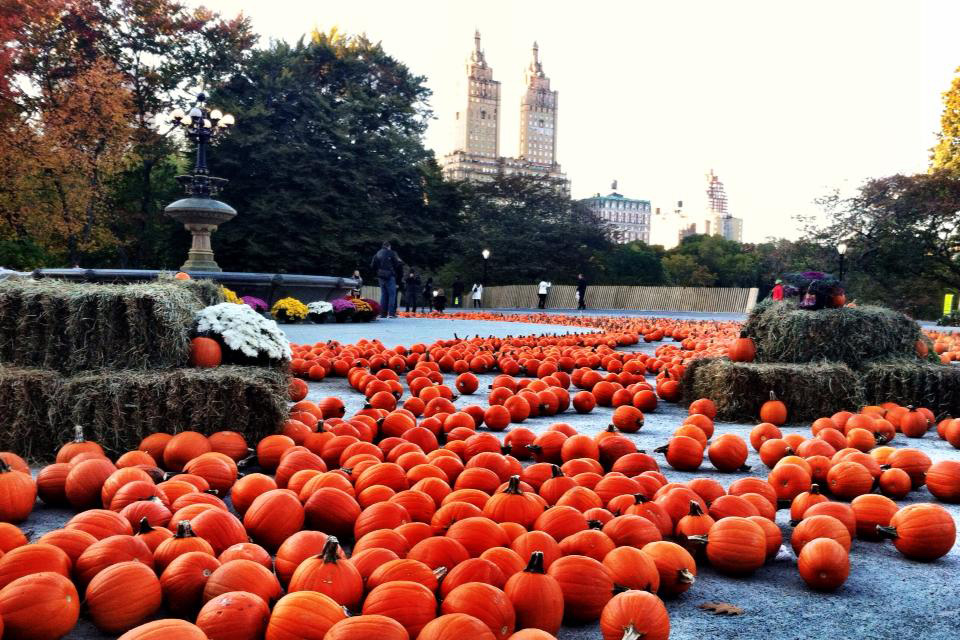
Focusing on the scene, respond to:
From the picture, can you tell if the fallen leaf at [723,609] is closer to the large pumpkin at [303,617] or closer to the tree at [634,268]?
the large pumpkin at [303,617]

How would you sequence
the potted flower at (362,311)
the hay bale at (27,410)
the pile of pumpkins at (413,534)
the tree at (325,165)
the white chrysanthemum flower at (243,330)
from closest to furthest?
1. the pile of pumpkins at (413,534)
2. the hay bale at (27,410)
3. the white chrysanthemum flower at (243,330)
4. the potted flower at (362,311)
5. the tree at (325,165)

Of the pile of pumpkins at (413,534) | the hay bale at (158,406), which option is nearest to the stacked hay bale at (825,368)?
the pile of pumpkins at (413,534)

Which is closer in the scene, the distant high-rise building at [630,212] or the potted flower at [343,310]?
the potted flower at [343,310]

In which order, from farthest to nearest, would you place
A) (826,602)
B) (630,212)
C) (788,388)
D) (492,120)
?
(492,120) < (630,212) < (788,388) < (826,602)

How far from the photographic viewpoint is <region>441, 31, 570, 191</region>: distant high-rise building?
15100 centimetres

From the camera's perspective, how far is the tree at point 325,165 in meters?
35.3

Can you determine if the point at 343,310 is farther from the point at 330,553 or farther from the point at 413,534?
the point at 330,553

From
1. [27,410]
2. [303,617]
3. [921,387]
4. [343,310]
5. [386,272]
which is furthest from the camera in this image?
[386,272]

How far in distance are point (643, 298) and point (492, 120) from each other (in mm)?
127268

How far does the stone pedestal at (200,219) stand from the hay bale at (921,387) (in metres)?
14.5

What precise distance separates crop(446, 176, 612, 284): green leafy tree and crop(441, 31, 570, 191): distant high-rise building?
80471mm

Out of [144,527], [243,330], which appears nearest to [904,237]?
[243,330]

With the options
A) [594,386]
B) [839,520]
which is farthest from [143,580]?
[594,386]

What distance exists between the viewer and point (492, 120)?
164m
